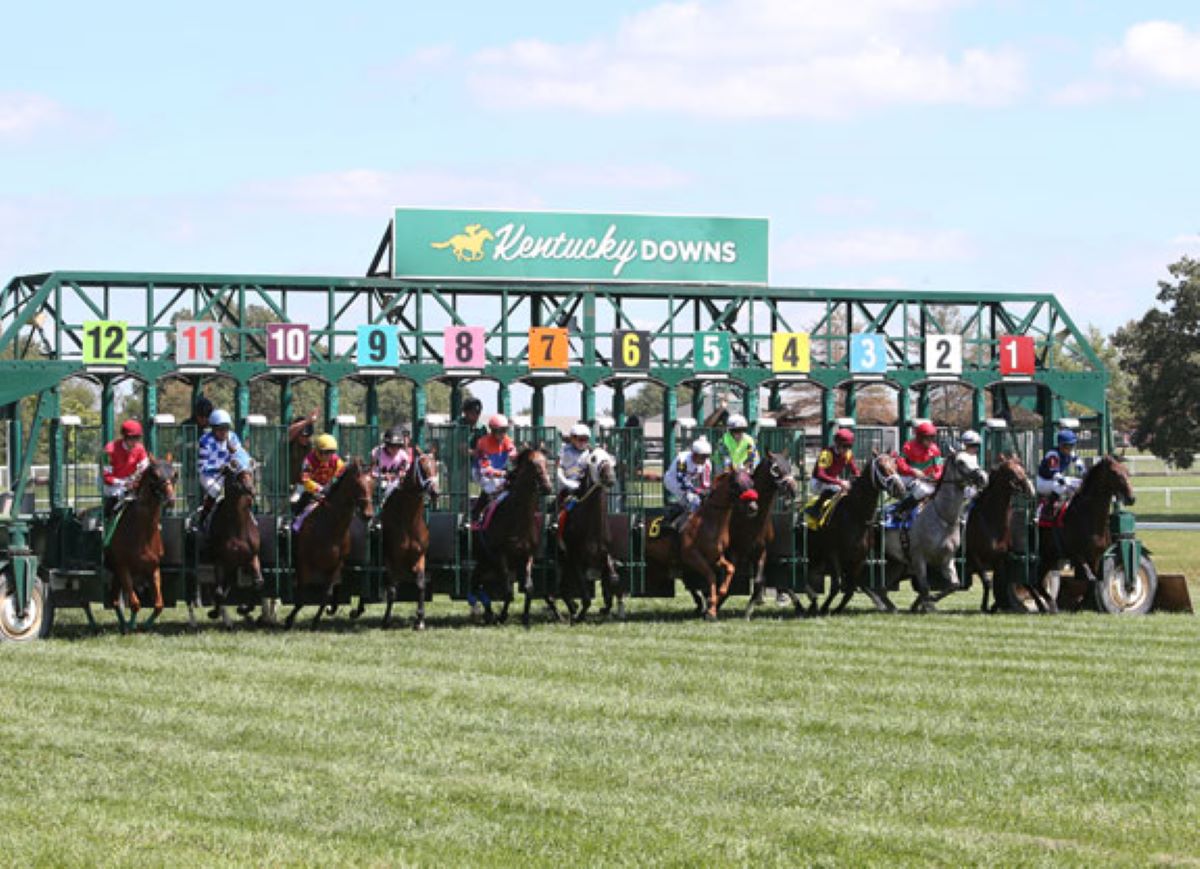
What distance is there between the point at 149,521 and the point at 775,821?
10.2 meters

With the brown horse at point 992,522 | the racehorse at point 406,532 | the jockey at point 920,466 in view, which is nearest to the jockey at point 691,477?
the jockey at point 920,466

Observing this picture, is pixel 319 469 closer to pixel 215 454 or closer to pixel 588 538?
pixel 215 454

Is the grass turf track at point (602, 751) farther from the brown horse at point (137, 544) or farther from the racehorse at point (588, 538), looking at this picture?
the racehorse at point (588, 538)

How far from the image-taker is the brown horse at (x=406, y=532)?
61.2 ft

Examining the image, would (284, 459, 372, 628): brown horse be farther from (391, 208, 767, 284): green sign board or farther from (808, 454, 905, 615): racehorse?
(391, 208, 767, 284): green sign board

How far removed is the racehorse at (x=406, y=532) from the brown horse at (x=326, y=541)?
1.09 ft

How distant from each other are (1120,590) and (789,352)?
50.7ft

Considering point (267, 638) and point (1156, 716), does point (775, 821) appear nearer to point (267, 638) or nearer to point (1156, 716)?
point (1156, 716)

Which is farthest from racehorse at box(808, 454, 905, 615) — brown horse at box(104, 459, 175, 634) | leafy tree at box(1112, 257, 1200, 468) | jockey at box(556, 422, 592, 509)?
Answer: leafy tree at box(1112, 257, 1200, 468)

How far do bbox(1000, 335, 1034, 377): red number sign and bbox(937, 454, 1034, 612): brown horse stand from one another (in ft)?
51.2

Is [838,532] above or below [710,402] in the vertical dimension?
below

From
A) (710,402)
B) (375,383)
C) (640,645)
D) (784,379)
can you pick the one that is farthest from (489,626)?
(710,402)

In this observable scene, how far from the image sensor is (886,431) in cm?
2206

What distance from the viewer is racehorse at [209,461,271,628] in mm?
18250
